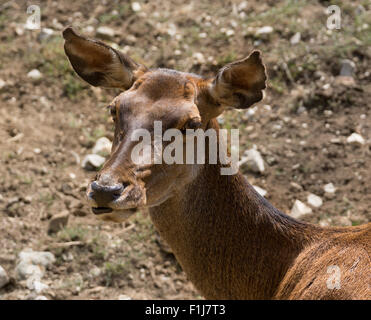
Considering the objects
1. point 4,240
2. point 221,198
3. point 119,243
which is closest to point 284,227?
point 221,198

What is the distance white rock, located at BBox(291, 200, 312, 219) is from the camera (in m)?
6.91

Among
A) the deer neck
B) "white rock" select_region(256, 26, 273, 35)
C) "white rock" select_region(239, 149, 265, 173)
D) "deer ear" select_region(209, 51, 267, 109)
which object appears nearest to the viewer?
Result: "deer ear" select_region(209, 51, 267, 109)

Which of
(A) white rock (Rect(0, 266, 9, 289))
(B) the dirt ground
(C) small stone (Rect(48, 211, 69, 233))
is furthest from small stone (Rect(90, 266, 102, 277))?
(A) white rock (Rect(0, 266, 9, 289))

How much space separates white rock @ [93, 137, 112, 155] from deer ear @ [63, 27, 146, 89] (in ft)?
7.15

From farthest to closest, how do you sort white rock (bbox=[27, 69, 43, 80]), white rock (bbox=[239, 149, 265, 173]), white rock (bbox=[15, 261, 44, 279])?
white rock (bbox=[27, 69, 43, 80]), white rock (bbox=[239, 149, 265, 173]), white rock (bbox=[15, 261, 44, 279])

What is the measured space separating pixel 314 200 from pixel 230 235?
7.28 feet

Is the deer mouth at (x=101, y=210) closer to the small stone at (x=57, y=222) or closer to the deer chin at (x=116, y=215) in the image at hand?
the deer chin at (x=116, y=215)

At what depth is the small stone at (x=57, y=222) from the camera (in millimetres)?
6883

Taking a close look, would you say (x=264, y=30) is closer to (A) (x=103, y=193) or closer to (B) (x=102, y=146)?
(B) (x=102, y=146)

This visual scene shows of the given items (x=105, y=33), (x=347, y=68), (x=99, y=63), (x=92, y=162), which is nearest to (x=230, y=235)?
(x=99, y=63)

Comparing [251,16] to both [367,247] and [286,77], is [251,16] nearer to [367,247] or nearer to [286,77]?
[286,77]

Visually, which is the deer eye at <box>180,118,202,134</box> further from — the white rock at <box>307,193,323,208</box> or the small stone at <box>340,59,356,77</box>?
the small stone at <box>340,59,356,77</box>

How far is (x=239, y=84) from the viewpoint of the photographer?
501 centimetres

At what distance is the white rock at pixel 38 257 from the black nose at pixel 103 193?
8.54 ft
